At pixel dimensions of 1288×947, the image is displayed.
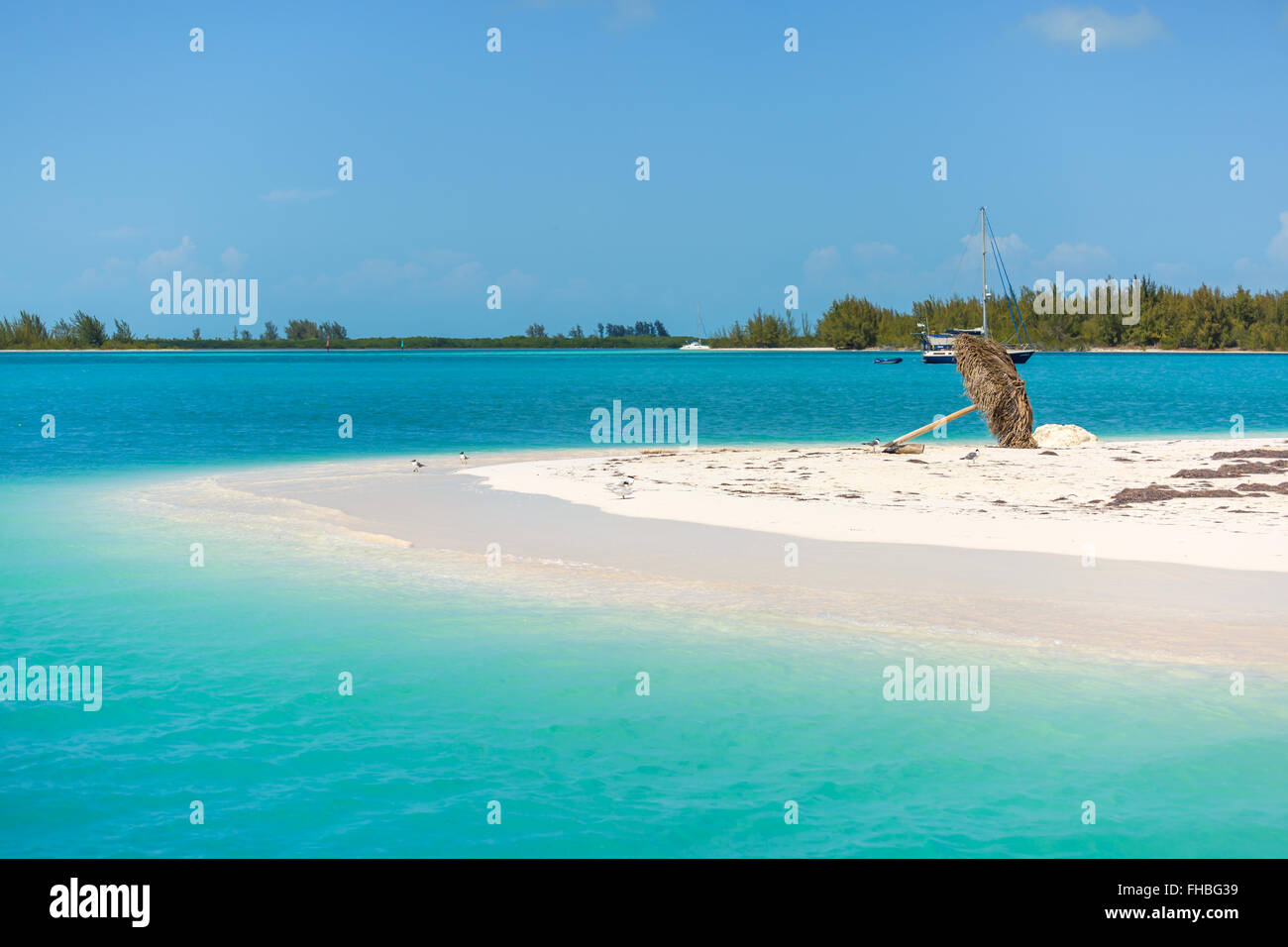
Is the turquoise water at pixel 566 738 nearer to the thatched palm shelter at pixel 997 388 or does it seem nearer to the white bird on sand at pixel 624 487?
the white bird on sand at pixel 624 487

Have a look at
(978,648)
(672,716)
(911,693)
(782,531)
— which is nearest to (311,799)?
(672,716)

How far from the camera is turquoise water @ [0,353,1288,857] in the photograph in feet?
22.3

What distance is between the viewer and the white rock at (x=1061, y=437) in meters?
27.4

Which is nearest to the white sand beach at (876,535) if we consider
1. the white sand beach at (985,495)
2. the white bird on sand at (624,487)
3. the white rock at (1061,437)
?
the white sand beach at (985,495)

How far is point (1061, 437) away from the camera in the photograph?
2756cm

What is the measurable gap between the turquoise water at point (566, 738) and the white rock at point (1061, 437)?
61.4 ft

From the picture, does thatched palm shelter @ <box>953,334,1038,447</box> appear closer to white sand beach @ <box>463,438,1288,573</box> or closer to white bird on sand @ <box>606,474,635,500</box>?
white sand beach @ <box>463,438,1288,573</box>

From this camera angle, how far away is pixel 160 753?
26.3 ft

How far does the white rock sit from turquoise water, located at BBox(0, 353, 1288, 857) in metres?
18.7

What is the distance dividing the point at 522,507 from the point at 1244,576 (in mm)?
11405

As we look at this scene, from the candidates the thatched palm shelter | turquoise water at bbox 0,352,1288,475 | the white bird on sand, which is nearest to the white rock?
the thatched palm shelter
